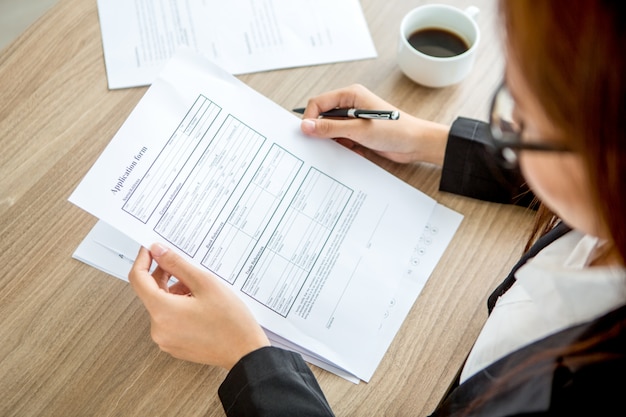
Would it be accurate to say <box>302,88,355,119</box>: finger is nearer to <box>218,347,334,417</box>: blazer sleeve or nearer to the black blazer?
the black blazer

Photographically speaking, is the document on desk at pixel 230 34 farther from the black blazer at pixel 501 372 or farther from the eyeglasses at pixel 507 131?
the eyeglasses at pixel 507 131

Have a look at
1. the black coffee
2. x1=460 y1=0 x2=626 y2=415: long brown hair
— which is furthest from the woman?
the black coffee

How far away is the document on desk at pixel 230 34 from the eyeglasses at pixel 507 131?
445 millimetres

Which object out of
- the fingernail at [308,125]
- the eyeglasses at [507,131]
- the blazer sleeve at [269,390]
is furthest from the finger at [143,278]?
the eyeglasses at [507,131]

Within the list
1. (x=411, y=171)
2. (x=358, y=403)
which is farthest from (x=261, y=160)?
(x=358, y=403)

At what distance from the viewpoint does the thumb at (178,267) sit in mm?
697

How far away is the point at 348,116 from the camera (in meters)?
0.84

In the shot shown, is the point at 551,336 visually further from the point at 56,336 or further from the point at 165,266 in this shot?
the point at 56,336

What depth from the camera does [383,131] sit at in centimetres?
85

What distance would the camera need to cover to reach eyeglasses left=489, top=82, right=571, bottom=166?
0.46 metres

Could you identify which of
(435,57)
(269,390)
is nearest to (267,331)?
(269,390)

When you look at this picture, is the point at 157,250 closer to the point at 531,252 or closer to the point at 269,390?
the point at 269,390

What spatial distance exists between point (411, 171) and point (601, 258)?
0.30 metres

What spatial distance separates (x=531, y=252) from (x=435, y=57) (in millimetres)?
338
